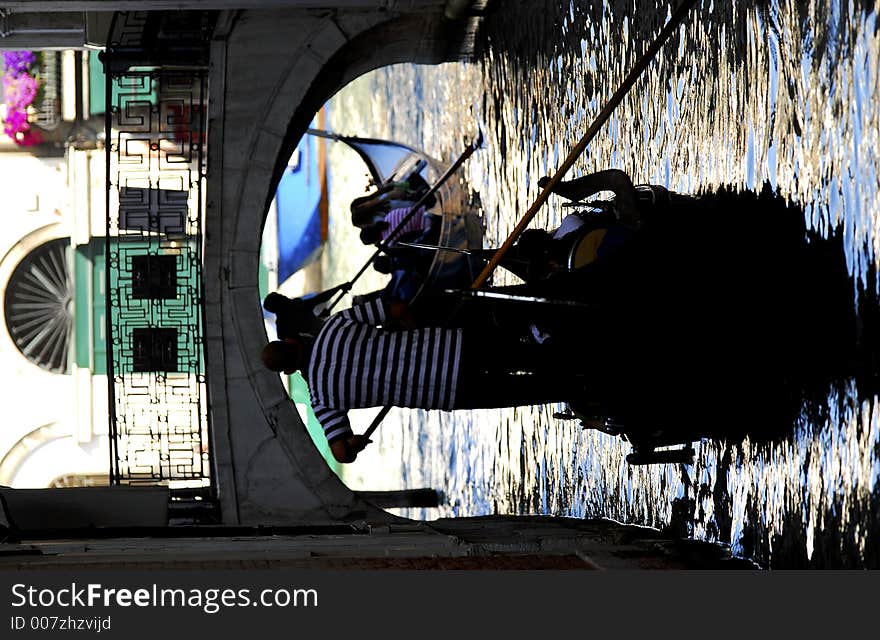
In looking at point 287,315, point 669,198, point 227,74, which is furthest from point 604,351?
point 227,74

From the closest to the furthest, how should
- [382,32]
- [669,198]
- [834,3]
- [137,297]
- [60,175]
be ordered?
[834,3] < [669,198] < [137,297] < [382,32] < [60,175]

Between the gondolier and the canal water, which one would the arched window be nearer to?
the canal water

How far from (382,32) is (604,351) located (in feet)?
13.9

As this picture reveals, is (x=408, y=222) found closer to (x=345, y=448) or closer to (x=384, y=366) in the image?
(x=345, y=448)

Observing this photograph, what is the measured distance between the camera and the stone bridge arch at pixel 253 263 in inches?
277

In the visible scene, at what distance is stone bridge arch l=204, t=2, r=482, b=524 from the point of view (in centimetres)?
704

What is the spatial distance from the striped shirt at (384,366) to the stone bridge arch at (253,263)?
2.45m

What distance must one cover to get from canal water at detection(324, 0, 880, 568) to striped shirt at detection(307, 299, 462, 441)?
1.03 m

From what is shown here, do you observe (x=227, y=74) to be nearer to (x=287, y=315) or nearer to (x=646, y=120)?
(x=287, y=315)

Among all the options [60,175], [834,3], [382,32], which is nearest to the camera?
[834,3]

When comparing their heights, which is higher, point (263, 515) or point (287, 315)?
point (287, 315)

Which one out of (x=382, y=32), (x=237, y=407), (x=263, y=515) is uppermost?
(x=382, y=32)

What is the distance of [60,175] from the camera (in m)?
13.0

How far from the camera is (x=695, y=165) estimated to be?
5.34 m
